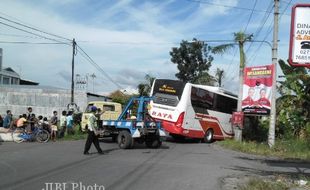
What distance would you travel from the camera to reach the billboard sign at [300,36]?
462 inches

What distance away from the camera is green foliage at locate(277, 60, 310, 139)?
2645 cm

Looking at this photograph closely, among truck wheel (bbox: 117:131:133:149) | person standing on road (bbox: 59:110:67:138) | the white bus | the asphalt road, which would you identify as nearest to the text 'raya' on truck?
truck wheel (bbox: 117:131:133:149)

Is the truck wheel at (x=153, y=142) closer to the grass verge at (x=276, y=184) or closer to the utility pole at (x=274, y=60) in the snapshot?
the utility pole at (x=274, y=60)

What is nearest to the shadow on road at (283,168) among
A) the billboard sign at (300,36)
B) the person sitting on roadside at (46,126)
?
the billboard sign at (300,36)

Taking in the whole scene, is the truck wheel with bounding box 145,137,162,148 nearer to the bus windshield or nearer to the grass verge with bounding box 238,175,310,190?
the bus windshield

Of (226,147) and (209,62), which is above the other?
(209,62)

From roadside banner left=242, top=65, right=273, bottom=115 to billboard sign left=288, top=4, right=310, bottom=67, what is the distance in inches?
460

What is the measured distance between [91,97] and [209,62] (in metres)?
25.2

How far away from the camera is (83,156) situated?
16.5 metres

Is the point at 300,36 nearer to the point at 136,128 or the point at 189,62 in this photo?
the point at 136,128

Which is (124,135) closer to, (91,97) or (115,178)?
(115,178)

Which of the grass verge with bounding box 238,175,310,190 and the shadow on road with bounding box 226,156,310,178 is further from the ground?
the grass verge with bounding box 238,175,310,190

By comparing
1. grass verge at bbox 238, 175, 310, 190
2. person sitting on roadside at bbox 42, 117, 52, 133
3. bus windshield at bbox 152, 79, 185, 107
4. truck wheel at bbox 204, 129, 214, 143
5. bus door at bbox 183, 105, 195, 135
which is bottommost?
truck wheel at bbox 204, 129, 214, 143

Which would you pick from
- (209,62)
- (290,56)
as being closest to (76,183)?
(290,56)
